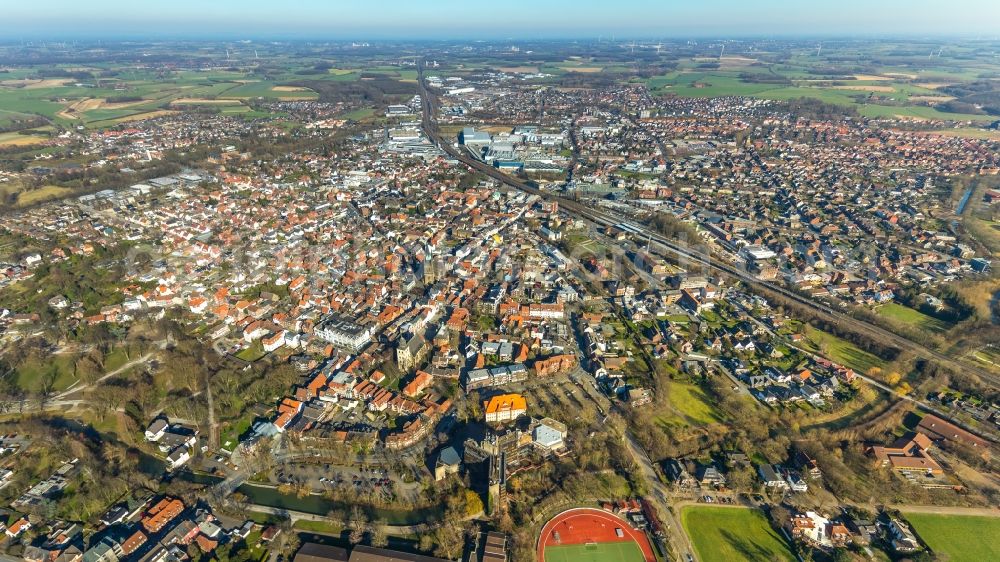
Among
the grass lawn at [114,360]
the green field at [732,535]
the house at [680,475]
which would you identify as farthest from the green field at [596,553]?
the grass lawn at [114,360]

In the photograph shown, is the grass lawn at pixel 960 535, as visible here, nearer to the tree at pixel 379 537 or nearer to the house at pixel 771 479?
the house at pixel 771 479

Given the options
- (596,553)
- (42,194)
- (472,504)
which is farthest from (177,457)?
(42,194)

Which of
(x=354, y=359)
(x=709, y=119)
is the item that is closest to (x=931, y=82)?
(x=709, y=119)

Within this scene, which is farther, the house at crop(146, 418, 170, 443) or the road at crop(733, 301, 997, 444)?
the road at crop(733, 301, 997, 444)

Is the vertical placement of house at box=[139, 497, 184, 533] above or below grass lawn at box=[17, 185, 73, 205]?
below

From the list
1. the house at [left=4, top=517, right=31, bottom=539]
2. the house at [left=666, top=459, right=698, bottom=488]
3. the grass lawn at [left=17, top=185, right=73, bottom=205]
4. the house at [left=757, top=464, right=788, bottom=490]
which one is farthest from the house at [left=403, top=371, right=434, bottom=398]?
the grass lawn at [left=17, top=185, right=73, bottom=205]

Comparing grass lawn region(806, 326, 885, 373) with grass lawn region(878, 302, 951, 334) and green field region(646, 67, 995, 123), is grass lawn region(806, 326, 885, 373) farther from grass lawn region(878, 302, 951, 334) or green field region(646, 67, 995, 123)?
green field region(646, 67, 995, 123)
